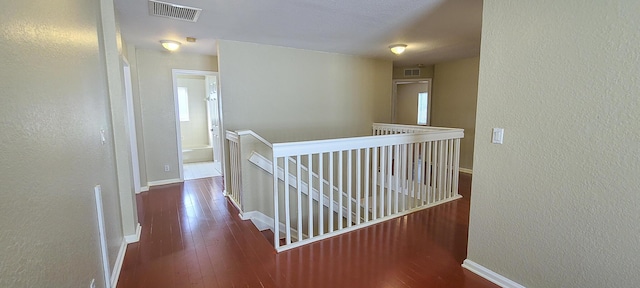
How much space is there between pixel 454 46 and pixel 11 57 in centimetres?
494

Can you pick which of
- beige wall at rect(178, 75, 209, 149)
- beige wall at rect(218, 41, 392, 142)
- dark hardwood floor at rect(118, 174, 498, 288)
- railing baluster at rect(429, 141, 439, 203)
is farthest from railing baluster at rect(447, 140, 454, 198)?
beige wall at rect(178, 75, 209, 149)

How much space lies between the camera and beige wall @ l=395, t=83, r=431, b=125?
8.42 meters

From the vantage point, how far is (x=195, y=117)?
24.9 feet

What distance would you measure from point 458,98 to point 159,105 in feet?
18.5

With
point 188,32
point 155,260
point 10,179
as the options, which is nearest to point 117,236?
point 155,260

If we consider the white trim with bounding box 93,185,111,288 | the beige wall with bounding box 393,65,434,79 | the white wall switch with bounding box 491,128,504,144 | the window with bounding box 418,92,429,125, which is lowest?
the white trim with bounding box 93,185,111,288

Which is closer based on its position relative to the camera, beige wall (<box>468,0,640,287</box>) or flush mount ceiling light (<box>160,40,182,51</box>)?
beige wall (<box>468,0,640,287</box>)

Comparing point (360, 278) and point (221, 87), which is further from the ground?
point (221, 87)

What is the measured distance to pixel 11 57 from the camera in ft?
3.16

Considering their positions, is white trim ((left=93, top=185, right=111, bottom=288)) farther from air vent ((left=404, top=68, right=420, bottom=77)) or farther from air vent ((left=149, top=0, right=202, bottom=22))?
air vent ((left=404, top=68, right=420, bottom=77))

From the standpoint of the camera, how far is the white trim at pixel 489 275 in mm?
2010

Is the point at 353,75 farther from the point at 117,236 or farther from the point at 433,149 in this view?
the point at 117,236

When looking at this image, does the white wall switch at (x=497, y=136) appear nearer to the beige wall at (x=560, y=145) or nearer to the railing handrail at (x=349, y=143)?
the beige wall at (x=560, y=145)

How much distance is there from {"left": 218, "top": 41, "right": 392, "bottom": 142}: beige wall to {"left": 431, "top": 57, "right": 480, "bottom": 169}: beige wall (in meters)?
1.23
